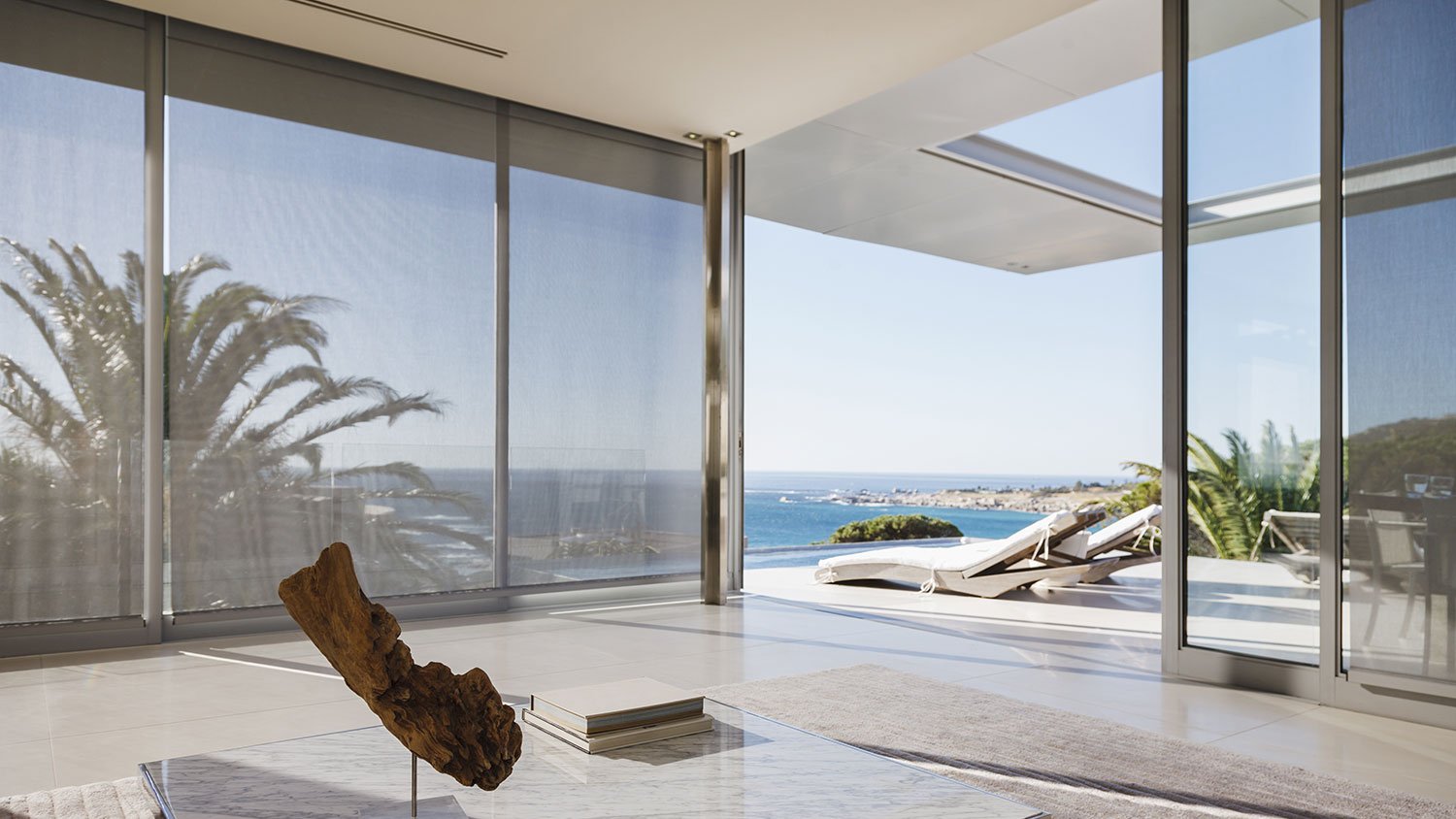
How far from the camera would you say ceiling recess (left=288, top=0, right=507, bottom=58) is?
4.16 m

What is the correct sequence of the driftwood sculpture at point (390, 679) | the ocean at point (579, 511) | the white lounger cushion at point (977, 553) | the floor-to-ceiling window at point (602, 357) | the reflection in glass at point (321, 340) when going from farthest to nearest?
the white lounger cushion at point (977, 553) → the floor-to-ceiling window at point (602, 357) → the ocean at point (579, 511) → the reflection in glass at point (321, 340) → the driftwood sculpture at point (390, 679)

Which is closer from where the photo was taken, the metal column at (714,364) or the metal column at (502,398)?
the metal column at (502,398)

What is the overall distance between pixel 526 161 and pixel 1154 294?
89.0 ft

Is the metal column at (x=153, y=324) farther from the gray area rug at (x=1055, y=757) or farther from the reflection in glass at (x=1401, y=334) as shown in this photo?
the reflection in glass at (x=1401, y=334)

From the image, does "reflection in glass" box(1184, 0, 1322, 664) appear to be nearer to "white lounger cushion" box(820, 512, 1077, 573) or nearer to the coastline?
"white lounger cushion" box(820, 512, 1077, 573)

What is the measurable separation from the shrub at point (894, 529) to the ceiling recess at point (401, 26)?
19.2 meters

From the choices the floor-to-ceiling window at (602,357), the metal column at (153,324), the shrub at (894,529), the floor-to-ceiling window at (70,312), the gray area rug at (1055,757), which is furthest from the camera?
the shrub at (894,529)

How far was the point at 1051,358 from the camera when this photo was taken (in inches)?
1238

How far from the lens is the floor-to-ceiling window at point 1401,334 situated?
127 inches

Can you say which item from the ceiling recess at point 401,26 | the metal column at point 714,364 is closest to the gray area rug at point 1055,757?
the metal column at point 714,364

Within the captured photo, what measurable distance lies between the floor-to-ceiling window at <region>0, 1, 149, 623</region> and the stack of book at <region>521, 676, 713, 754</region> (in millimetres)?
3211

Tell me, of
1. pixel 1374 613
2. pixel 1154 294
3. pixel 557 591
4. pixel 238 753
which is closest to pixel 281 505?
pixel 557 591

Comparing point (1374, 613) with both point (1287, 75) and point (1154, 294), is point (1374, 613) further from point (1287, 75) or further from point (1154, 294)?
point (1154, 294)

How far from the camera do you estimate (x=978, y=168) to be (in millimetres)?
6637
